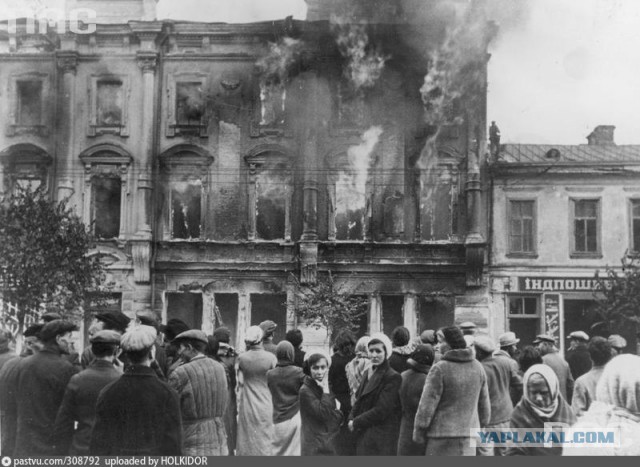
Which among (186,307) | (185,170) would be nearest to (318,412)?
(186,307)

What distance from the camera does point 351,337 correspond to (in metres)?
7.75

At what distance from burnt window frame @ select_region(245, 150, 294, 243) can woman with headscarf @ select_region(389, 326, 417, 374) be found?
45.8ft

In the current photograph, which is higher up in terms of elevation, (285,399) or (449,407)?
(449,407)

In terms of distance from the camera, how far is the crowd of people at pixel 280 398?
4574mm

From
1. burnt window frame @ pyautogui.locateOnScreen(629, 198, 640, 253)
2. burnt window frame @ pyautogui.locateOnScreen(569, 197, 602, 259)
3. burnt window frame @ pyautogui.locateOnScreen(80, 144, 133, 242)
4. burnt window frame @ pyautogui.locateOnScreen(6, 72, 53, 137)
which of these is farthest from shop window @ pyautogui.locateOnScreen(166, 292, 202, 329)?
burnt window frame @ pyautogui.locateOnScreen(629, 198, 640, 253)

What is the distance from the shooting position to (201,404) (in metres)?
5.74

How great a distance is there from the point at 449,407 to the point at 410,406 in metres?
0.56

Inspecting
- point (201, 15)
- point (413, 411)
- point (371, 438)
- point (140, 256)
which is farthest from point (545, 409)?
point (201, 15)

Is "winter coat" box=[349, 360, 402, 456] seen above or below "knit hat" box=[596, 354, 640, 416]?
below

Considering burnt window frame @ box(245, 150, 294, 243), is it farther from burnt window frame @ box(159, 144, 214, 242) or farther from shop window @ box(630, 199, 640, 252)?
shop window @ box(630, 199, 640, 252)

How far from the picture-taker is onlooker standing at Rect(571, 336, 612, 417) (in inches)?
258

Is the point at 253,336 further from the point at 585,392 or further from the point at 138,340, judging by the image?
the point at 585,392

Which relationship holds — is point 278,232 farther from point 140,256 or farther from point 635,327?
point 635,327

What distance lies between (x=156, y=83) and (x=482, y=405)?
17865 millimetres
